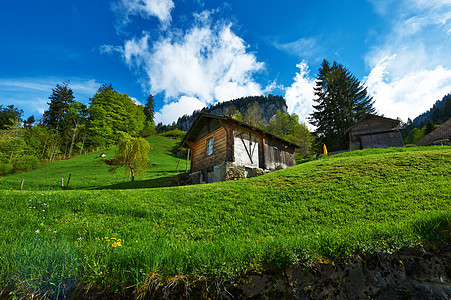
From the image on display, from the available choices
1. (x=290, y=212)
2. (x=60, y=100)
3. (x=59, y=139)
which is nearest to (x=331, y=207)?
(x=290, y=212)

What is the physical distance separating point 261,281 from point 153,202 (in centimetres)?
773

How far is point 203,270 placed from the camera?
264 cm

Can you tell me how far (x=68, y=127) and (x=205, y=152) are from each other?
5180 centimetres

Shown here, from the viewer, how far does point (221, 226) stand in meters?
6.51

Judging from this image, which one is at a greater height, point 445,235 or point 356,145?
point 356,145

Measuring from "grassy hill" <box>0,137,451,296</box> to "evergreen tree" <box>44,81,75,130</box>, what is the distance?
62730 mm

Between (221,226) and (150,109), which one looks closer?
(221,226)

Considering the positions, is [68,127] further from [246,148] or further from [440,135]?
[440,135]

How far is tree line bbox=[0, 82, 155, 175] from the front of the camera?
40.5 metres

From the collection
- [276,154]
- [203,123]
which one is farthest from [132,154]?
[276,154]

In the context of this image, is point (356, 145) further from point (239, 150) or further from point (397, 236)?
point (397, 236)

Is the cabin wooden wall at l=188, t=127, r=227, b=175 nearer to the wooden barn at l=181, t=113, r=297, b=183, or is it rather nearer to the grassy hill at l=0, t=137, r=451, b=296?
the wooden barn at l=181, t=113, r=297, b=183

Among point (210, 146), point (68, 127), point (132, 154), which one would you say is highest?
point (68, 127)

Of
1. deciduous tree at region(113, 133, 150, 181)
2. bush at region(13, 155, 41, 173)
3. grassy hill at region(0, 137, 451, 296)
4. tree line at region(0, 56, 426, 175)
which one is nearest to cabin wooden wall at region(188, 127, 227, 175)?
deciduous tree at region(113, 133, 150, 181)
